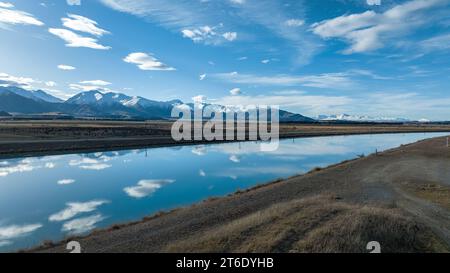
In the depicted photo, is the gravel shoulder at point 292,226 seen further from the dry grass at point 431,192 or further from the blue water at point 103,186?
the blue water at point 103,186

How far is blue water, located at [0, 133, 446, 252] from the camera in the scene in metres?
14.4

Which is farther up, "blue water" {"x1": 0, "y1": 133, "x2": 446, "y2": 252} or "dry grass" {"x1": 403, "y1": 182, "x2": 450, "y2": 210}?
"dry grass" {"x1": 403, "y1": 182, "x2": 450, "y2": 210}

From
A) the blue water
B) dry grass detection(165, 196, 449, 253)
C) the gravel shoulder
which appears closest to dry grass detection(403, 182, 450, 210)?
the gravel shoulder

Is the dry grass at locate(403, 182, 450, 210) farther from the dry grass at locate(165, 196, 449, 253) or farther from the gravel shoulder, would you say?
the dry grass at locate(165, 196, 449, 253)

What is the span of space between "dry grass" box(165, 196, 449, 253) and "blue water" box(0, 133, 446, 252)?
6102 mm

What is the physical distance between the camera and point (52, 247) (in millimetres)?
10891

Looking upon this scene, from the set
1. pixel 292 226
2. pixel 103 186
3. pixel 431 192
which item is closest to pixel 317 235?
pixel 292 226

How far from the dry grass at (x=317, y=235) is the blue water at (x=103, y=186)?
6102 mm

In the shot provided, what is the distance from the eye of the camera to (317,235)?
33.1 feet

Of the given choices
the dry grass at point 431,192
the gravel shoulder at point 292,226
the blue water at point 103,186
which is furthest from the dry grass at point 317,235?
the blue water at point 103,186

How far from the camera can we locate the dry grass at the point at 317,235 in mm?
9578
